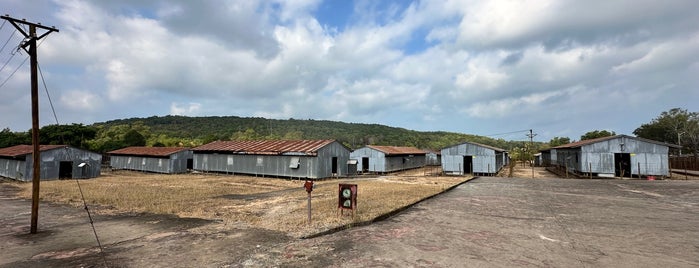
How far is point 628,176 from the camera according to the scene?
3106 centimetres

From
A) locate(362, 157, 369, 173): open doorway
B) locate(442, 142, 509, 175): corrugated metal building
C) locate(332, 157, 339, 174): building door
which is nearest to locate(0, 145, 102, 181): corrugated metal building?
locate(332, 157, 339, 174): building door

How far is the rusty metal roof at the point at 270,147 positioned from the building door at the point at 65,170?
1171 centimetres

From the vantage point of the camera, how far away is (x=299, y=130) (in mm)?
120688

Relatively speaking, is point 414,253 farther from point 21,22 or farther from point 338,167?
point 338,167

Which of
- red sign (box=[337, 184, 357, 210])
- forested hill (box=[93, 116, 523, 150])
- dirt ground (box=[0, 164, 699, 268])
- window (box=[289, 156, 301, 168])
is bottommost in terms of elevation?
dirt ground (box=[0, 164, 699, 268])

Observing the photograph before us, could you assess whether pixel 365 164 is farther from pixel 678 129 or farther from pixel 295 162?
pixel 678 129

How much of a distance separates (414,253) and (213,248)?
15.0ft

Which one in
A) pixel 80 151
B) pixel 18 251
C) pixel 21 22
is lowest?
pixel 18 251

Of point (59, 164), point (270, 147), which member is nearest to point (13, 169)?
point (59, 164)

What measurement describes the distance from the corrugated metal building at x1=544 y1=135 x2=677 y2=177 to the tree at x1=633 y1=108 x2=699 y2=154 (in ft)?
124

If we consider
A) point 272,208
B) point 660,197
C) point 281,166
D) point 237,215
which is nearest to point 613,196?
point 660,197

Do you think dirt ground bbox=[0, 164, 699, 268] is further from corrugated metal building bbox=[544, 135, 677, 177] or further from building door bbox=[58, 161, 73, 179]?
building door bbox=[58, 161, 73, 179]

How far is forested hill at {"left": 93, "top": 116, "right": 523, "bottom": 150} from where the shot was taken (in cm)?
10306

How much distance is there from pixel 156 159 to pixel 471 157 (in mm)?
37572
